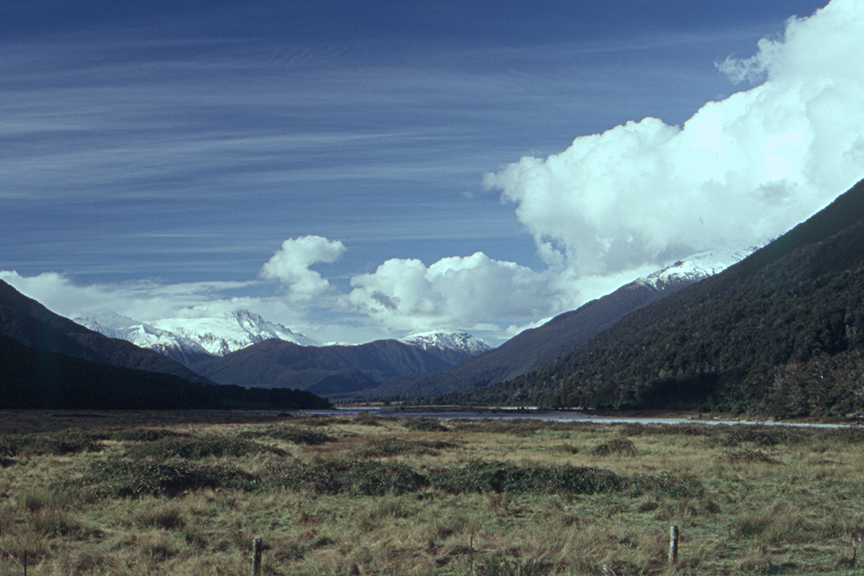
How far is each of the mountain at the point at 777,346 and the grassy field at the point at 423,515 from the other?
70.8 metres

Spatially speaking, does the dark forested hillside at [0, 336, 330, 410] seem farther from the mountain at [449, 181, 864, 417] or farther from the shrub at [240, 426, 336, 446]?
the mountain at [449, 181, 864, 417]

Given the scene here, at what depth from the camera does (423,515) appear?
20.4m

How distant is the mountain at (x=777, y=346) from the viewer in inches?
3858

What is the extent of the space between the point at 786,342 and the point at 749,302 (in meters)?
41.1

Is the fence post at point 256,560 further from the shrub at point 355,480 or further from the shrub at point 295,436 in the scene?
the shrub at point 295,436

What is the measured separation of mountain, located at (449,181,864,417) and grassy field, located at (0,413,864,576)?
70.8 meters

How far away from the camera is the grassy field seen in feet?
48.4

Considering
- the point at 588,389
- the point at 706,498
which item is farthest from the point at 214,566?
the point at 588,389

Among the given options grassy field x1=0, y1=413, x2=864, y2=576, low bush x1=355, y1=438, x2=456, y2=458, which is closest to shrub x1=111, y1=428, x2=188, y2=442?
grassy field x1=0, y1=413, x2=864, y2=576

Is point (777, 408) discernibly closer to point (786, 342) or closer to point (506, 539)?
point (786, 342)

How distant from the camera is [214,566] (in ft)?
45.7

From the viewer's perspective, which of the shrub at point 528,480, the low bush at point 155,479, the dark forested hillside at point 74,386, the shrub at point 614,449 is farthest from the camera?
the dark forested hillside at point 74,386

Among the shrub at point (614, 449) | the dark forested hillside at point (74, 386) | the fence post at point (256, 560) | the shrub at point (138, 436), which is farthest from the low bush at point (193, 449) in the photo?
the dark forested hillside at point (74, 386)

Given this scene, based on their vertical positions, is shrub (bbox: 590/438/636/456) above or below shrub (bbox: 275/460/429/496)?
below
